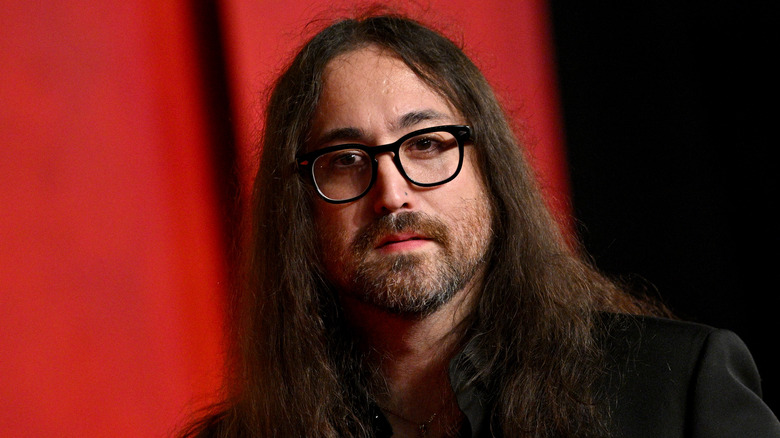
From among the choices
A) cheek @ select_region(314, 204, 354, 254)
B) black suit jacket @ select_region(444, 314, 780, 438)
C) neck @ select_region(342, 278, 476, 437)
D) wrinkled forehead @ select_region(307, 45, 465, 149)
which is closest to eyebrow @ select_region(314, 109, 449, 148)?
wrinkled forehead @ select_region(307, 45, 465, 149)

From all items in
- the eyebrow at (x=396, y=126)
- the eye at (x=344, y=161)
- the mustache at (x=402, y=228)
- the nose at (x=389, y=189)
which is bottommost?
the mustache at (x=402, y=228)

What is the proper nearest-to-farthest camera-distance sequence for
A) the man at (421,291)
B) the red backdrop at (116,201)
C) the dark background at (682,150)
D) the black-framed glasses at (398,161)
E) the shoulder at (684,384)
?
the shoulder at (684,384) < the man at (421,291) < the black-framed glasses at (398,161) < the red backdrop at (116,201) < the dark background at (682,150)

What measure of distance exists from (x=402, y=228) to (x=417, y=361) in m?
0.25

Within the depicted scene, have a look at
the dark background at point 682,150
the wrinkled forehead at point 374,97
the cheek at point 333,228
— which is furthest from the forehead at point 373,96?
the dark background at point 682,150

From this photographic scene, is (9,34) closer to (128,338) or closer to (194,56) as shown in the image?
(194,56)

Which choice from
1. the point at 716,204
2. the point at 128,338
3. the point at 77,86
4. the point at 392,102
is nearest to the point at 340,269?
the point at 392,102

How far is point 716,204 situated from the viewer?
1.94 metres

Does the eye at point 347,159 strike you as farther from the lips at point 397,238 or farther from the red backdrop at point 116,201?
the red backdrop at point 116,201

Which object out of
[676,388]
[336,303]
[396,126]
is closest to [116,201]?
[336,303]

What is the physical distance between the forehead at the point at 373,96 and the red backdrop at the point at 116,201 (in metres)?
0.35

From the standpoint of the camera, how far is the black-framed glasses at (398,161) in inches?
58.5

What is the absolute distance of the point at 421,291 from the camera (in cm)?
144

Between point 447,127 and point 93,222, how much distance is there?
0.75 metres

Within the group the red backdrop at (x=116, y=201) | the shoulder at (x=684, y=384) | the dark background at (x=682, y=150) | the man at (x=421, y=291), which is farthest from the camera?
the dark background at (x=682, y=150)
